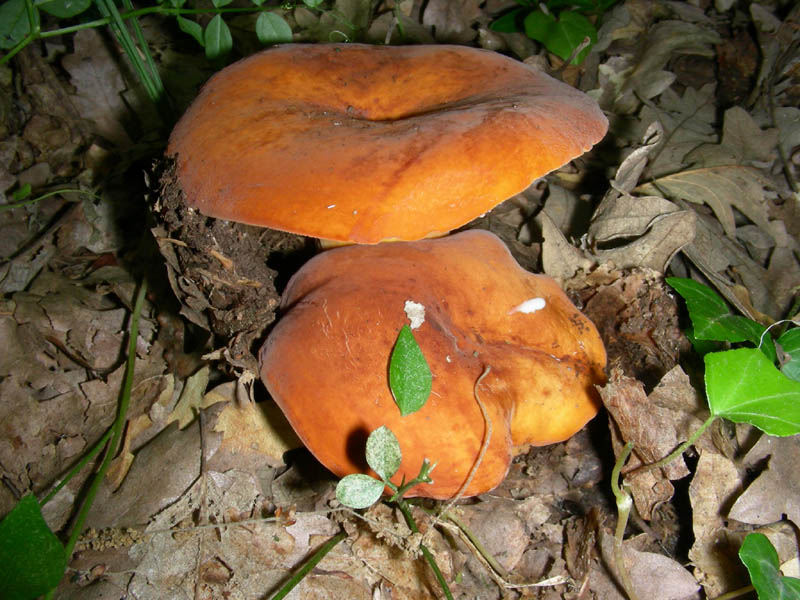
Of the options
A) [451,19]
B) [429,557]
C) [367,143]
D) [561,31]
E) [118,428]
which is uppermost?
[367,143]

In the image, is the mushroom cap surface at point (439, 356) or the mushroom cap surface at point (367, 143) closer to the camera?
the mushroom cap surface at point (367, 143)

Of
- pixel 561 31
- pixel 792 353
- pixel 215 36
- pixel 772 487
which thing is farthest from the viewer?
pixel 561 31

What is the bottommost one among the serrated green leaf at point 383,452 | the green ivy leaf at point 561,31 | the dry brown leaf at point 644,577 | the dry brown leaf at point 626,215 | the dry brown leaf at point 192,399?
the dry brown leaf at point 644,577

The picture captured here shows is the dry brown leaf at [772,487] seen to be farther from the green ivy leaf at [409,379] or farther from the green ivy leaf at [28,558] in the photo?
the green ivy leaf at [28,558]

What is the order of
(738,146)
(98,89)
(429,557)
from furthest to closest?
(98,89) < (738,146) < (429,557)

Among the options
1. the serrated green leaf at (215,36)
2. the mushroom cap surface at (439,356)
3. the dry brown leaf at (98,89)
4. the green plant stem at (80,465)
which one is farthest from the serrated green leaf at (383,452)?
the dry brown leaf at (98,89)

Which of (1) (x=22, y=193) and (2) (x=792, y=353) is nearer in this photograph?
(2) (x=792, y=353)

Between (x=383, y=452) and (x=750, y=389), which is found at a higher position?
(x=383, y=452)

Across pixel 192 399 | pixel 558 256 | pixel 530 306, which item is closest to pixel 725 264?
pixel 558 256

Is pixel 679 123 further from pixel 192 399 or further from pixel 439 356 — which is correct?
pixel 192 399
